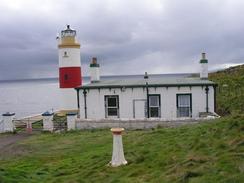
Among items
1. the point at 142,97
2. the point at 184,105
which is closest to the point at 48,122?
the point at 142,97

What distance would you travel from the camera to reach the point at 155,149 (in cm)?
1048

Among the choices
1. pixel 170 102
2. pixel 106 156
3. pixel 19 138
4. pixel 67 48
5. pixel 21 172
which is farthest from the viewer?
pixel 67 48

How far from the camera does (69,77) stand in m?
25.7

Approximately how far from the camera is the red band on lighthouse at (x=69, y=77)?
25.6 meters

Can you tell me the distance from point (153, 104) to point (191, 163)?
13.2 meters

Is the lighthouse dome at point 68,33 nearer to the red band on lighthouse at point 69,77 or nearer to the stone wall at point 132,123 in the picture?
the red band on lighthouse at point 69,77

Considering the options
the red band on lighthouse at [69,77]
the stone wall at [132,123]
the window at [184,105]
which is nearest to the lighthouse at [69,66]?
the red band on lighthouse at [69,77]

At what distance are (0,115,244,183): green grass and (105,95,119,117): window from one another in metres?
7.27

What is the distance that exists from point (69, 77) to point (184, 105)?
28.1 feet

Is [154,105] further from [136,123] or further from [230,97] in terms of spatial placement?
[230,97]

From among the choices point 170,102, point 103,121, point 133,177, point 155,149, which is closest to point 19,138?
point 103,121

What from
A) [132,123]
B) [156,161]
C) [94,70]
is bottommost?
[156,161]

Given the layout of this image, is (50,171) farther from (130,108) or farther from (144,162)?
(130,108)

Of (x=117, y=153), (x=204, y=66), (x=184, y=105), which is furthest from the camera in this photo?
(x=204, y=66)
